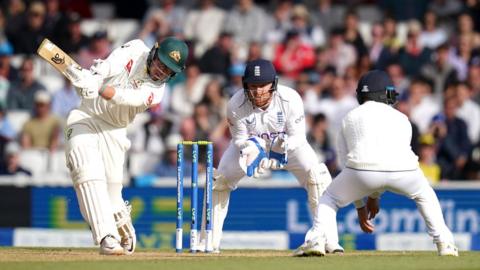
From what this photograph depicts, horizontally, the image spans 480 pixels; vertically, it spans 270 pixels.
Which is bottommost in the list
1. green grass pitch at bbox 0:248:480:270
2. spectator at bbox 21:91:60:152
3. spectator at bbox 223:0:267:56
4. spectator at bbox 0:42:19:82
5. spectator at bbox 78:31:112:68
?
green grass pitch at bbox 0:248:480:270

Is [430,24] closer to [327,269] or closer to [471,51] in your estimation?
[471,51]

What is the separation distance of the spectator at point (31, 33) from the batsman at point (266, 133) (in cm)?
810

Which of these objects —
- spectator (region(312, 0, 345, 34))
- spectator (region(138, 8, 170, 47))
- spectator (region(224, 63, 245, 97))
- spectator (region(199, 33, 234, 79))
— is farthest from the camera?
spectator (region(312, 0, 345, 34))

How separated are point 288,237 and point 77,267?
209 inches

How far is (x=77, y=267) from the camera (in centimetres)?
841

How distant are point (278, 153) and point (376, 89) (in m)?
1.12

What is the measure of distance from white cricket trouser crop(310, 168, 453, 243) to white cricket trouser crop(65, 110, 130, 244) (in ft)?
5.44

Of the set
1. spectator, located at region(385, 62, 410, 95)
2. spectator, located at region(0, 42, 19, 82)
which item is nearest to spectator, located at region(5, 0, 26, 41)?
spectator, located at region(0, 42, 19, 82)

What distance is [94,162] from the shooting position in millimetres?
9484

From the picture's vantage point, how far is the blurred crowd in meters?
15.3

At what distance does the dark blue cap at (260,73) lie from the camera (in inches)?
378

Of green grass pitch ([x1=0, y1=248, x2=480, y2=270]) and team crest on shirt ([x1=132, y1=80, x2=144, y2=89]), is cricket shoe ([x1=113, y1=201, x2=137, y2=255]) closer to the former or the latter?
green grass pitch ([x1=0, y1=248, x2=480, y2=270])

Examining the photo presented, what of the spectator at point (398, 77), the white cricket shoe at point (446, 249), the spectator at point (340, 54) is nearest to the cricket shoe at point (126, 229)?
the white cricket shoe at point (446, 249)

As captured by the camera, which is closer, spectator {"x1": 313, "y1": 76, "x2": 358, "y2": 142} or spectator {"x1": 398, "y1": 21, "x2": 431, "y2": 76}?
→ spectator {"x1": 313, "y1": 76, "x2": 358, "y2": 142}
